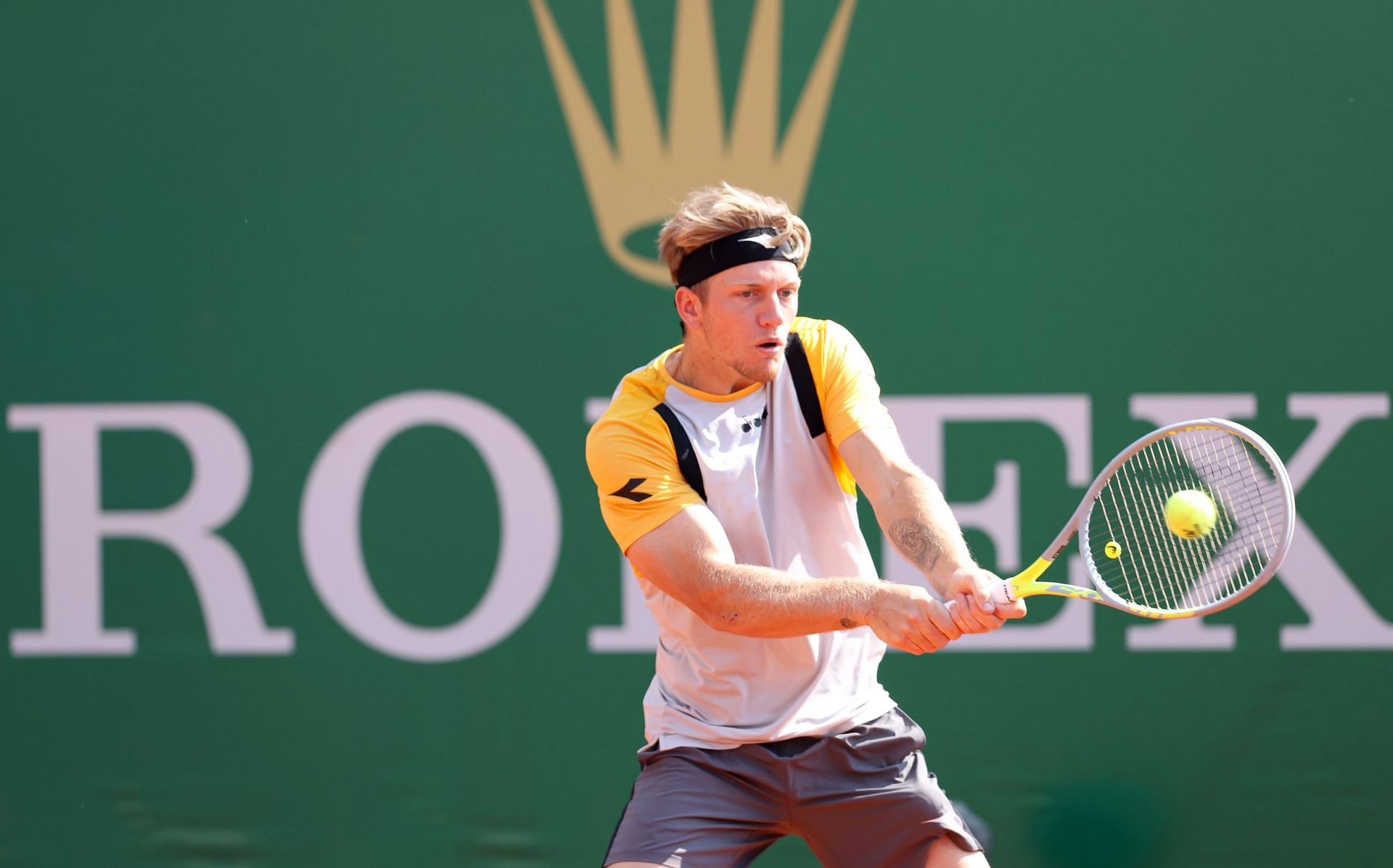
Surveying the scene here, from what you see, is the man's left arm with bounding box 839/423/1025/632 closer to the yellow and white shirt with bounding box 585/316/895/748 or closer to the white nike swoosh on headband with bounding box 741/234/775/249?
the yellow and white shirt with bounding box 585/316/895/748

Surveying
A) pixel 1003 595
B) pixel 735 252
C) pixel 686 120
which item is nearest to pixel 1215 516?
pixel 1003 595

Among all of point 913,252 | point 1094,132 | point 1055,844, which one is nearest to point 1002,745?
point 1055,844

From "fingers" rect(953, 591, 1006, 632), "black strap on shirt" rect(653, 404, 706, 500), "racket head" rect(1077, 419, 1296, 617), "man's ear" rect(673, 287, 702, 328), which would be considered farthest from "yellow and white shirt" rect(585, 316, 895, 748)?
"racket head" rect(1077, 419, 1296, 617)

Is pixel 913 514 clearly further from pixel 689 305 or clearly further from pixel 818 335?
pixel 689 305

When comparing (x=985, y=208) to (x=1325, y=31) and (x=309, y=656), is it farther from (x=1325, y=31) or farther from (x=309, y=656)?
(x=309, y=656)

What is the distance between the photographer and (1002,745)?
353cm

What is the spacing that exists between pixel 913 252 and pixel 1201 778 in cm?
146

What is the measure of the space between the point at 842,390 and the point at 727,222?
0.35m

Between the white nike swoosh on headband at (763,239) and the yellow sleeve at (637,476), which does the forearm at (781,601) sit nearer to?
the yellow sleeve at (637,476)

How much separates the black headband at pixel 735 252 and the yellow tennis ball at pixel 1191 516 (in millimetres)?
748

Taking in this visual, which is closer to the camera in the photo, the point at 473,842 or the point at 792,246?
the point at 792,246

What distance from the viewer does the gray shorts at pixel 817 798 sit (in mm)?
2408

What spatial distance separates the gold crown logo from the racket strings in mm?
1069

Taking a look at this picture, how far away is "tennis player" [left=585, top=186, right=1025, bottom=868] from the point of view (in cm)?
238
